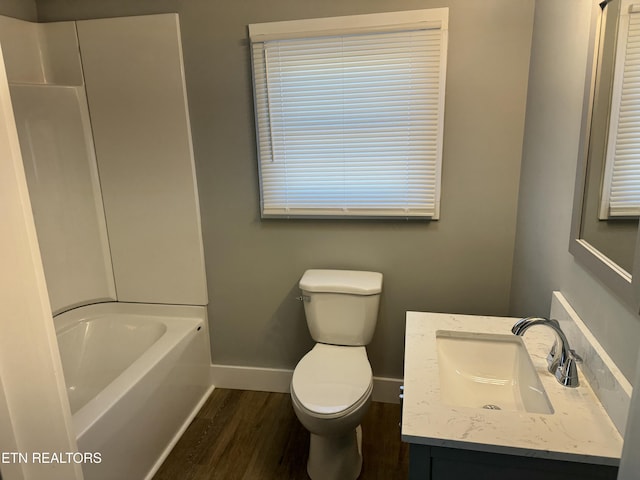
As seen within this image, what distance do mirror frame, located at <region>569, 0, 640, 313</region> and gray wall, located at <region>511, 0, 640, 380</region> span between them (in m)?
0.05

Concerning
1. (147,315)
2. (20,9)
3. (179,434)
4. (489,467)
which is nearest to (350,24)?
(20,9)

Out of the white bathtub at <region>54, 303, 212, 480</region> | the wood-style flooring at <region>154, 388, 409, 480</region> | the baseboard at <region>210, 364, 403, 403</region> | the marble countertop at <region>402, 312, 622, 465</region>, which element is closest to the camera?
the marble countertop at <region>402, 312, 622, 465</region>

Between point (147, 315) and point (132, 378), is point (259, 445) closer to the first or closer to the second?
point (132, 378)

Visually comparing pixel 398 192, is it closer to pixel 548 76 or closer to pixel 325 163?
pixel 325 163

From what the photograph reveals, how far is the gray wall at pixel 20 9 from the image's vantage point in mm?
2111

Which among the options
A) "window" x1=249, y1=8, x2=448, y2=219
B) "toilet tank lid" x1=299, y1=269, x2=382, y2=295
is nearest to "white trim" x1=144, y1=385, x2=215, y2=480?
"toilet tank lid" x1=299, y1=269, x2=382, y2=295

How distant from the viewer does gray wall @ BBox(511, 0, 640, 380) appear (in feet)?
3.66

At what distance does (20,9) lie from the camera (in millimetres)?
2193

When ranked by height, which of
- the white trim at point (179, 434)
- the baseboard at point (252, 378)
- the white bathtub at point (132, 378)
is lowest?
the white trim at point (179, 434)

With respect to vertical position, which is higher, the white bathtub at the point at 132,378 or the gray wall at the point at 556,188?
the gray wall at the point at 556,188

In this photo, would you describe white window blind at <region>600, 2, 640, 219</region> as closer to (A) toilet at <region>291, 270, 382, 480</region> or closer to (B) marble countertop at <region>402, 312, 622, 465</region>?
(B) marble countertop at <region>402, 312, 622, 465</region>

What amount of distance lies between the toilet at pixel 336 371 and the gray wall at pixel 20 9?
207cm

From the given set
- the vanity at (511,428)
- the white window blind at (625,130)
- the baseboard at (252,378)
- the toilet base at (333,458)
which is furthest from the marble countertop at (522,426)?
the baseboard at (252,378)

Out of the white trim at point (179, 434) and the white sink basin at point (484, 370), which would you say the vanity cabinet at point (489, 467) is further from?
the white trim at point (179, 434)
